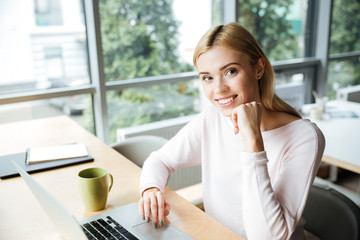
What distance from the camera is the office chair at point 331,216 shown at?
1.13m

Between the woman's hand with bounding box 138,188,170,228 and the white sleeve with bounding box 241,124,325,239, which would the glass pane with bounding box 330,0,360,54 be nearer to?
the white sleeve with bounding box 241,124,325,239

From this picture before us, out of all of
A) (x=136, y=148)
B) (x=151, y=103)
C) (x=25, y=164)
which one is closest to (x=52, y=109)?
(x=151, y=103)

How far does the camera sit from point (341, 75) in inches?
166

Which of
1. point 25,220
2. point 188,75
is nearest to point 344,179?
point 188,75

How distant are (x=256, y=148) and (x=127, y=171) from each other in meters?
0.61

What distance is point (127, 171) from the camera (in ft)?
4.67

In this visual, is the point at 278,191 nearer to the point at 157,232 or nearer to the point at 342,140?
the point at 157,232

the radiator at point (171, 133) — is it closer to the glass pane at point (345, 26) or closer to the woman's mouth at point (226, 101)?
the woman's mouth at point (226, 101)

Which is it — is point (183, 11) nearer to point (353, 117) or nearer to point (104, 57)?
point (104, 57)

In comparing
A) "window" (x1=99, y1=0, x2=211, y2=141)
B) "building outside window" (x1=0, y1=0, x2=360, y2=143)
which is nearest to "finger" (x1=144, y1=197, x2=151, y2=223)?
"building outside window" (x1=0, y1=0, x2=360, y2=143)

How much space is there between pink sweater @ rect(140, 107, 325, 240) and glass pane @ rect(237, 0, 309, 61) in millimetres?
2162

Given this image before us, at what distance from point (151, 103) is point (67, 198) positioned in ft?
6.27

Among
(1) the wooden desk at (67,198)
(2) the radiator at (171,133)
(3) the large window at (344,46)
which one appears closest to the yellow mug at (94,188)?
(1) the wooden desk at (67,198)

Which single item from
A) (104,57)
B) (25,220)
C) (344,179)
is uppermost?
(104,57)
